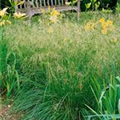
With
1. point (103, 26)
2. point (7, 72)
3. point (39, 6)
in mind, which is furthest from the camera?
point (39, 6)

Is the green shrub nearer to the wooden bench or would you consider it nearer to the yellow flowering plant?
the yellow flowering plant

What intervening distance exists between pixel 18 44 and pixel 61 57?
26.1 inches

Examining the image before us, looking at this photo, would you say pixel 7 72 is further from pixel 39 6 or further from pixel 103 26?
pixel 39 6

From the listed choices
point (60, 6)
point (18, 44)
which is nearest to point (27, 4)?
point (60, 6)

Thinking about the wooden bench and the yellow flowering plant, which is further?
the wooden bench

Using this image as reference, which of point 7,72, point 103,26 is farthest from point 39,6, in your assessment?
point 103,26

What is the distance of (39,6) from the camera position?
6.71 metres

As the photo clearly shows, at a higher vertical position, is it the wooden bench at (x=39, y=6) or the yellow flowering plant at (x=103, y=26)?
the yellow flowering plant at (x=103, y=26)

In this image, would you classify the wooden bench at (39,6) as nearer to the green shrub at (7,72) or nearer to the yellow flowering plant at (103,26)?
the green shrub at (7,72)

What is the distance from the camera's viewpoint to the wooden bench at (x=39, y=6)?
584 cm

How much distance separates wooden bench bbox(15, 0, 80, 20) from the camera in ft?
19.2

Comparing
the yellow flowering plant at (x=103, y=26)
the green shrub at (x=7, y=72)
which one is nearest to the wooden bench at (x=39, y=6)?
the green shrub at (x=7, y=72)

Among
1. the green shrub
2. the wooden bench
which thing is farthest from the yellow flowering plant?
the wooden bench

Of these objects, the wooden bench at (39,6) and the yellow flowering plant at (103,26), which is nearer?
the yellow flowering plant at (103,26)
